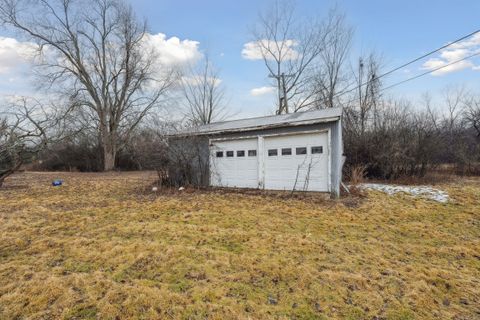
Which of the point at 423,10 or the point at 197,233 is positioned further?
the point at 423,10

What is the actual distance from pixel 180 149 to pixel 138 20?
17.5 m

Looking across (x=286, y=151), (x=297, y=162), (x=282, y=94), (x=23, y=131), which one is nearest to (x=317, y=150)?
(x=297, y=162)

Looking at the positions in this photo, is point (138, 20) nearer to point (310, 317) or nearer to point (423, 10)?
point (423, 10)

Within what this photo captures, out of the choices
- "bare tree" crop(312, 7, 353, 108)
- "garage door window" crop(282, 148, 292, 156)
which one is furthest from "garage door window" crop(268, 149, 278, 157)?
"bare tree" crop(312, 7, 353, 108)

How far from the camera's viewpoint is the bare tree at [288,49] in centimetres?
1891

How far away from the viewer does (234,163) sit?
912cm

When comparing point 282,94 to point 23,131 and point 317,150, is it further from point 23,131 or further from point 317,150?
point 23,131

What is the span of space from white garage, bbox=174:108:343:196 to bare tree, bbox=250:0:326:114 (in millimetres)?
12589

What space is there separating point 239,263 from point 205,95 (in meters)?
23.3

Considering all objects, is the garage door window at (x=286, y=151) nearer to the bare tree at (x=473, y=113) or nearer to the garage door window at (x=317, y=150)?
the garage door window at (x=317, y=150)

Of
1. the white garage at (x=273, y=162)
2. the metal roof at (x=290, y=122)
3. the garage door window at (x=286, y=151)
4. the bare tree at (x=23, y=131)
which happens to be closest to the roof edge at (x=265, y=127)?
the metal roof at (x=290, y=122)

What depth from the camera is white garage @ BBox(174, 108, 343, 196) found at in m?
7.39

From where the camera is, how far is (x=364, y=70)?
1919cm

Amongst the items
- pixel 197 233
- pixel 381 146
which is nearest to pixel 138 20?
pixel 381 146
